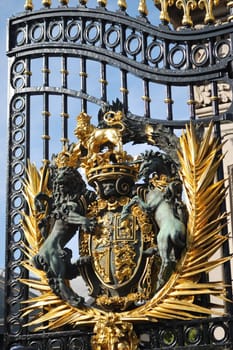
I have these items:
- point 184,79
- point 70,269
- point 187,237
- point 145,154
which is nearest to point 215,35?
point 184,79

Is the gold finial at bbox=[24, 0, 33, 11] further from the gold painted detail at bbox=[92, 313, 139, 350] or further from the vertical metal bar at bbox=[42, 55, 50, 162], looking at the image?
the gold painted detail at bbox=[92, 313, 139, 350]

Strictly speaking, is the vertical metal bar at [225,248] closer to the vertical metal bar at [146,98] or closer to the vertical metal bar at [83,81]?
the vertical metal bar at [146,98]

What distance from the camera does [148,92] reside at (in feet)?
24.8

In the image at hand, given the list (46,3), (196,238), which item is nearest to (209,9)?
(46,3)

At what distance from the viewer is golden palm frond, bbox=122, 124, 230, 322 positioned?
22.4 feet

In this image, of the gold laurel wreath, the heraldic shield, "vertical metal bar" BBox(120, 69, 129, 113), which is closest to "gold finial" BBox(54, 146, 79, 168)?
the heraldic shield

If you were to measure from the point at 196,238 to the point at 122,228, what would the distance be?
0.64m

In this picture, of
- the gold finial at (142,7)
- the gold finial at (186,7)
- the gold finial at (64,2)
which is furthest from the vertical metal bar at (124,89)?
the gold finial at (64,2)

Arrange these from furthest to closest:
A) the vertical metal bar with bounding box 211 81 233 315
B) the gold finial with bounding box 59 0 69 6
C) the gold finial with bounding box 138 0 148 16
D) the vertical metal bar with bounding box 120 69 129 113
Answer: the gold finial with bounding box 59 0 69 6 → the gold finial with bounding box 138 0 148 16 → the vertical metal bar with bounding box 120 69 129 113 → the vertical metal bar with bounding box 211 81 233 315

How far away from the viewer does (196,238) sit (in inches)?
273

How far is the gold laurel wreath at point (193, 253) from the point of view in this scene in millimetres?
6832

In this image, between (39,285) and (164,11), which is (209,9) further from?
(39,285)

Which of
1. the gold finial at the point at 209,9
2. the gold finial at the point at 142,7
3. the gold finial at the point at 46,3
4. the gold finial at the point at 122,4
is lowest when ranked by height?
the gold finial at the point at 209,9

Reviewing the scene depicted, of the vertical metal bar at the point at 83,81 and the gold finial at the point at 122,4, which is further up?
the gold finial at the point at 122,4
